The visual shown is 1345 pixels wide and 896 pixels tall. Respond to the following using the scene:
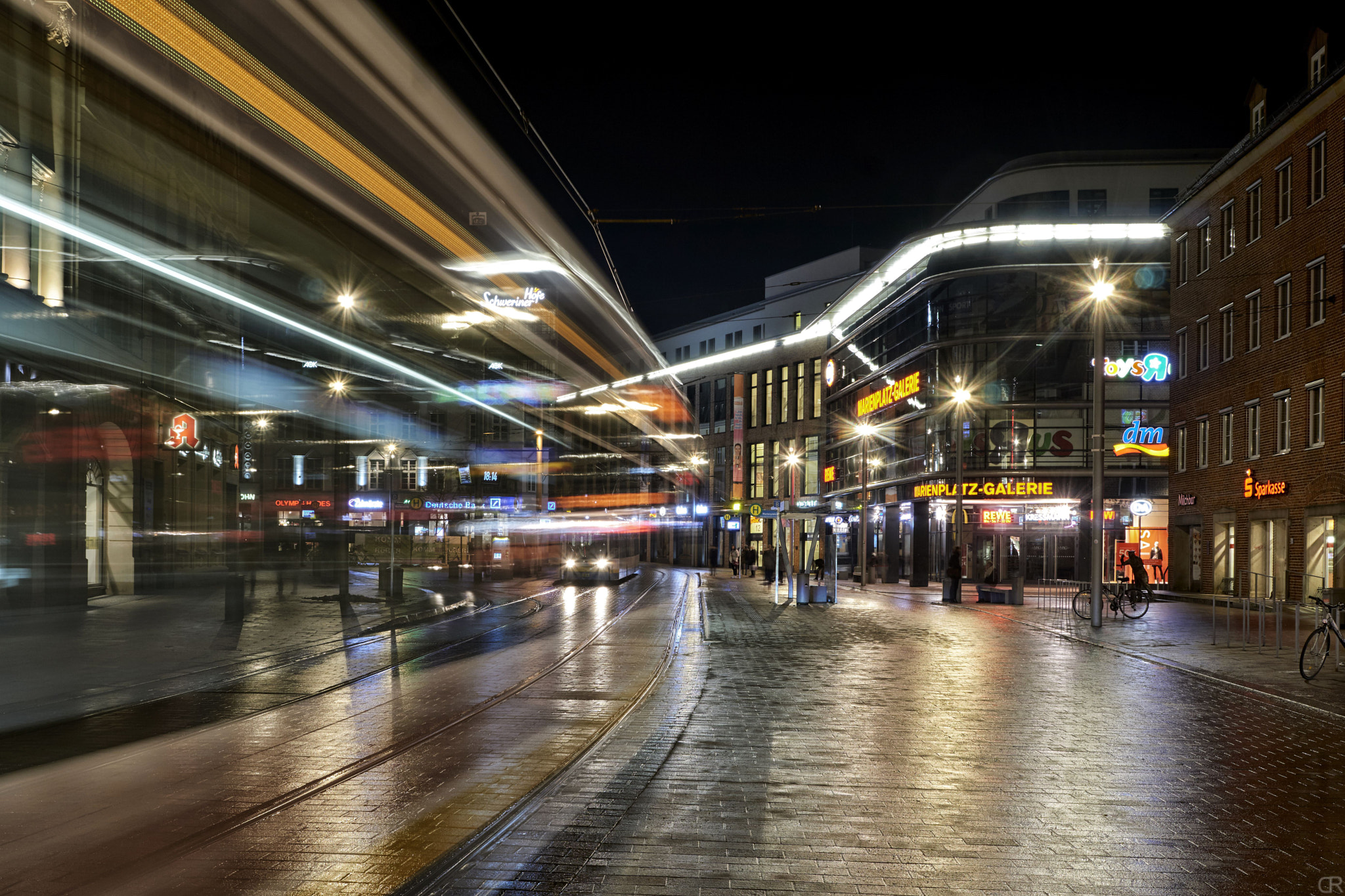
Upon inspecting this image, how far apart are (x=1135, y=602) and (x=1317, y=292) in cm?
976

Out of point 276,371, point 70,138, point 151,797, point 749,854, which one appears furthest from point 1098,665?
point 276,371

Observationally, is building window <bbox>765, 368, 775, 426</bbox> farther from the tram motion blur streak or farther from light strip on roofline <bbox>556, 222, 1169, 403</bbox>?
the tram motion blur streak

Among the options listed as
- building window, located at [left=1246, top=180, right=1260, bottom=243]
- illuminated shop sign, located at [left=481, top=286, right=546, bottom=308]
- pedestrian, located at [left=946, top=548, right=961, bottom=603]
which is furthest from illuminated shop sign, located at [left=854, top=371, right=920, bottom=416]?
illuminated shop sign, located at [left=481, top=286, right=546, bottom=308]

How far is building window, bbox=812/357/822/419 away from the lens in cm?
7638

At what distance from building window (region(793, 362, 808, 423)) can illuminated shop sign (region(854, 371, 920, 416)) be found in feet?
44.6

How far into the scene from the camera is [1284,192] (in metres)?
32.1

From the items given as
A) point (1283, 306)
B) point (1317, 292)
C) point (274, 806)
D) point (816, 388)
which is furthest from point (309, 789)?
point (816, 388)

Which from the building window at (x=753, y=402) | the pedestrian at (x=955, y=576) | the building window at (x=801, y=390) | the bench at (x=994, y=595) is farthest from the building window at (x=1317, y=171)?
the building window at (x=753, y=402)

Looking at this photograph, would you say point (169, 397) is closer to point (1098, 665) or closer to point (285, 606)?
point (285, 606)

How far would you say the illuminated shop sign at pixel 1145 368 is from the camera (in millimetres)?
43031

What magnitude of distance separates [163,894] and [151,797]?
2.34 meters

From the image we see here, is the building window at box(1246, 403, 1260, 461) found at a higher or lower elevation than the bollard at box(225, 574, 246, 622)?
higher

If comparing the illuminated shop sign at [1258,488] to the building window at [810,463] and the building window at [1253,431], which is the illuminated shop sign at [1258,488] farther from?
the building window at [810,463]

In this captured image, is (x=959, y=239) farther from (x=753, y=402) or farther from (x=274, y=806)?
(x=274, y=806)
